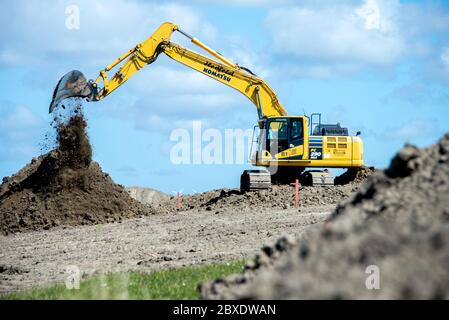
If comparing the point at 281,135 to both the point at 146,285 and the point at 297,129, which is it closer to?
the point at 297,129

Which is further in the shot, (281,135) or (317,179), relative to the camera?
(317,179)

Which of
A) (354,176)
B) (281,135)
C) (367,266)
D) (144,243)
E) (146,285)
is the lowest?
(146,285)

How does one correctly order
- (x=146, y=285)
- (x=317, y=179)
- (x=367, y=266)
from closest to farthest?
(x=367, y=266), (x=146, y=285), (x=317, y=179)

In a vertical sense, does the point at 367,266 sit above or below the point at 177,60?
below

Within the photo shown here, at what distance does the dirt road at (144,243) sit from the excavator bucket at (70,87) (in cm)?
439

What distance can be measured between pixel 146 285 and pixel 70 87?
16.1 meters

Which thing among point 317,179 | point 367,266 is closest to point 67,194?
point 317,179

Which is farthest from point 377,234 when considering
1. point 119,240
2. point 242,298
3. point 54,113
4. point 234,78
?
point 234,78

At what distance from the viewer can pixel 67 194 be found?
97.3 ft

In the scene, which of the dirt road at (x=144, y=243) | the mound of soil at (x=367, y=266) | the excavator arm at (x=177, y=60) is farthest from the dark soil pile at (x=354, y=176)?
the mound of soil at (x=367, y=266)

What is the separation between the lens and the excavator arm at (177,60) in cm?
2777

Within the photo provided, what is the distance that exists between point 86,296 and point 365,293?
542 cm

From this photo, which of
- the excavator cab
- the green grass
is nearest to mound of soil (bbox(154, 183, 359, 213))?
the excavator cab

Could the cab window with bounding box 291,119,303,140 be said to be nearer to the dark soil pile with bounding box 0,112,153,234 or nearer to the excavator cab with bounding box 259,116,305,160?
the excavator cab with bounding box 259,116,305,160
